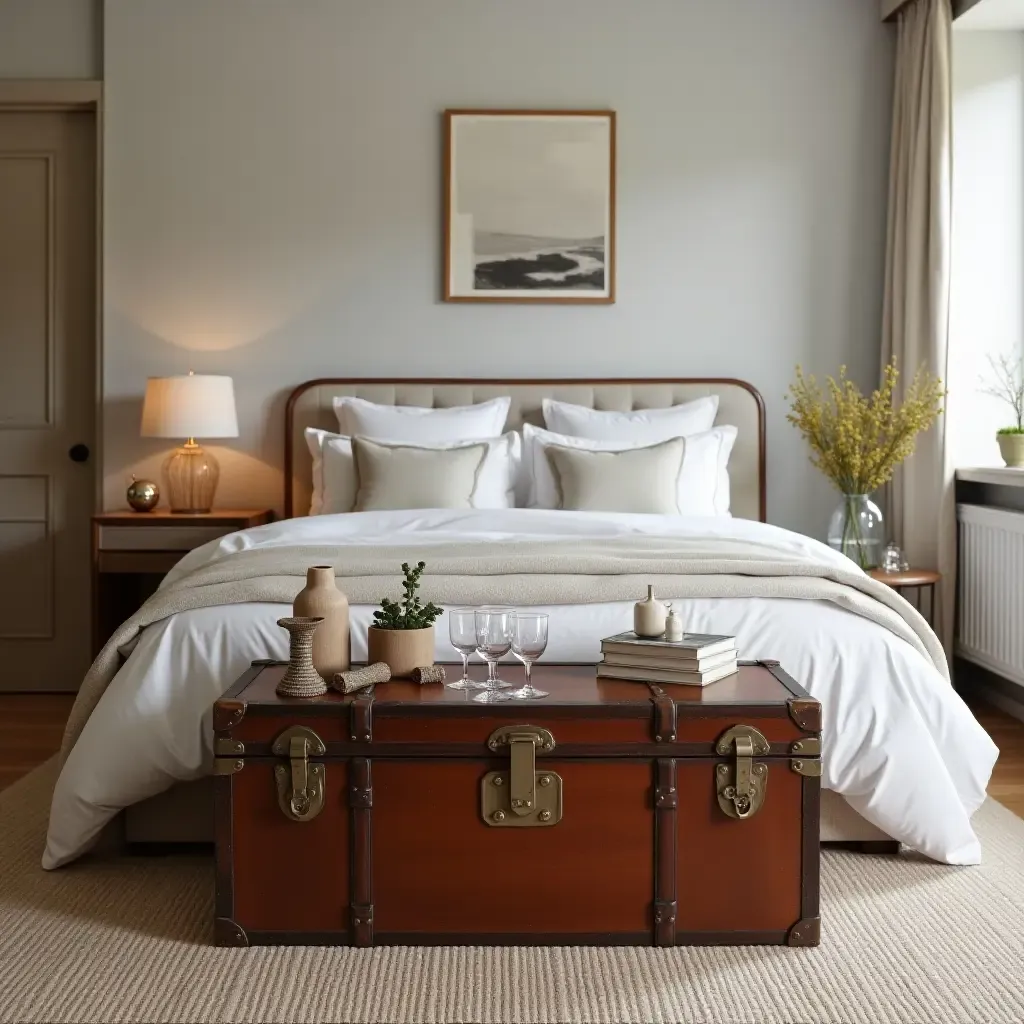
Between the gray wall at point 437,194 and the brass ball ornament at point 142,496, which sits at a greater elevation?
the gray wall at point 437,194

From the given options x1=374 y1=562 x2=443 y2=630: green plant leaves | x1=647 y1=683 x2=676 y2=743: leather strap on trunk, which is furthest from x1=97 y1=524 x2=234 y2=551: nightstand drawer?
x1=647 y1=683 x2=676 y2=743: leather strap on trunk

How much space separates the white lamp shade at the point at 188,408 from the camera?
4.64 meters

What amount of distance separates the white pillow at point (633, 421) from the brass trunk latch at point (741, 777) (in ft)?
7.73

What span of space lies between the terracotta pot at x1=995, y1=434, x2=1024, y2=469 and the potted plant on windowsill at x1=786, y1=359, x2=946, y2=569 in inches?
10.3

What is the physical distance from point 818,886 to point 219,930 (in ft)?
3.87

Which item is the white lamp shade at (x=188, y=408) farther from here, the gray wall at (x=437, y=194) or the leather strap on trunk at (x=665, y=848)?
the leather strap on trunk at (x=665, y=848)

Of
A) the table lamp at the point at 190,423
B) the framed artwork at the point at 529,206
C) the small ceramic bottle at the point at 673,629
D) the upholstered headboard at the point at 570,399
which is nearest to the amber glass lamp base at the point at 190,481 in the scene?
the table lamp at the point at 190,423

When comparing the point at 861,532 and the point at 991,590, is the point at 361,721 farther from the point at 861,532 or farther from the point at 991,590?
the point at 991,590

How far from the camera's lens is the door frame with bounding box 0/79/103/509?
492 cm

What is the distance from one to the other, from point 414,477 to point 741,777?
2189 millimetres

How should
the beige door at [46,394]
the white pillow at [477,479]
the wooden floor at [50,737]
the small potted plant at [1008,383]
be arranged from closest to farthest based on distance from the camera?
the wooden floor at [50,737] → the white pillow at [477,479] → the small potted plant at [1008,383] → the beige door at [46,394]

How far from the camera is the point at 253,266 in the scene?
500cm

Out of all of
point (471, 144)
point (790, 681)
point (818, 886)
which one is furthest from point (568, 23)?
point (818, 886)

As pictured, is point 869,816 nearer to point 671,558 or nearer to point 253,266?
point 671,558
